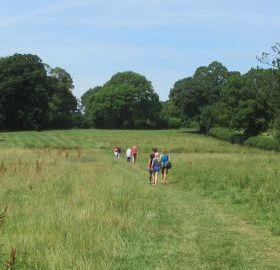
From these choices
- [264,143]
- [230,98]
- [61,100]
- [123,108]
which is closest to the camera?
[264,143]

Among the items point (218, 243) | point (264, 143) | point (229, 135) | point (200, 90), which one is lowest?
point (218, 243)

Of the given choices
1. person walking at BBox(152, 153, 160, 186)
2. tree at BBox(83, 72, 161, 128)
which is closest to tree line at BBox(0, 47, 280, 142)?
tree at BBox(83, 72, 161, 128)

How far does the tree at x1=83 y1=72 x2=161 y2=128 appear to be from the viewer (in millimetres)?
120250

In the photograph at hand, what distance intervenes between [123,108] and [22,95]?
23125 mm

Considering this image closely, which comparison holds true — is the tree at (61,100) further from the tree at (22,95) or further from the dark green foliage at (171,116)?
the dark green foliage at (171,116)

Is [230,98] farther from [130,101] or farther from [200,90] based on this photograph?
[130,101]

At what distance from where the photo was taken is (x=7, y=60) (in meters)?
108

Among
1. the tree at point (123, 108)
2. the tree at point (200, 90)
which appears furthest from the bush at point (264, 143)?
the tree at point (123, 108)

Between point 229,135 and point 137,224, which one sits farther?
point 229,135

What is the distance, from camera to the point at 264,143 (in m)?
71.4

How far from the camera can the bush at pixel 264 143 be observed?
2699 inches

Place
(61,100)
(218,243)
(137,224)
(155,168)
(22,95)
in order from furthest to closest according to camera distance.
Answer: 1. (61,100)
2. (22,95)
3. (155,168)
4. (137,224)
5. (218,243)

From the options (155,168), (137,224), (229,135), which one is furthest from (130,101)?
(137,224)

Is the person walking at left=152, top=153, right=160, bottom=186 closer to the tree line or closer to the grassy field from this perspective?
the grassy field
